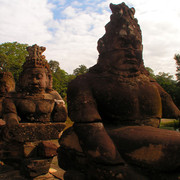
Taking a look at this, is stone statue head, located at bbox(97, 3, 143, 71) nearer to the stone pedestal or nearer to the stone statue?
the stone pedestal

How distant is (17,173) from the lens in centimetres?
404

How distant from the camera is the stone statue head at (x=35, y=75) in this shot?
183 inches

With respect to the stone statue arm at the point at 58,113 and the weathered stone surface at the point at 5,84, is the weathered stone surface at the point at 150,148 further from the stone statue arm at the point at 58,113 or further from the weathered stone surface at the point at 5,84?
the weathered stone surface at the point at 5,84

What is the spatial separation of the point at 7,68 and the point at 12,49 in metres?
4.39

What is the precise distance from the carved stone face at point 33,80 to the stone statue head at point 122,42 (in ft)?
8.85

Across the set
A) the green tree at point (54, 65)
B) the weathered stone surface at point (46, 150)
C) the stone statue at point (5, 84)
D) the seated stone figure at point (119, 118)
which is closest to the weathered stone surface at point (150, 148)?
the seated stone figure at point (119, 118)

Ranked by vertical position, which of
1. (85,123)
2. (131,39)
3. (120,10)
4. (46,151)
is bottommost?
(46,151)

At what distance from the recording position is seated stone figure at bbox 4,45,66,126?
4.42 metres

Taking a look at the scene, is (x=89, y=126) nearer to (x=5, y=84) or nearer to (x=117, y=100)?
(x=117, y=100)

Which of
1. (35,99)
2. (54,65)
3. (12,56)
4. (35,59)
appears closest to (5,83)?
(35,59)

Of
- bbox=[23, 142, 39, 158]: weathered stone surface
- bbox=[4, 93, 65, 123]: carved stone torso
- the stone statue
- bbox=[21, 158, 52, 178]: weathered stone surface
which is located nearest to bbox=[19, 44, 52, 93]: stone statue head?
bbox=[4, 93, 65, 123]: carved stone torso

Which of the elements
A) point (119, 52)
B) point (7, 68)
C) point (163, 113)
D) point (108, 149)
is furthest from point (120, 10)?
point (7, 68)

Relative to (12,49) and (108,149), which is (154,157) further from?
(12,49)

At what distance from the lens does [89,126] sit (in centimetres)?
182
